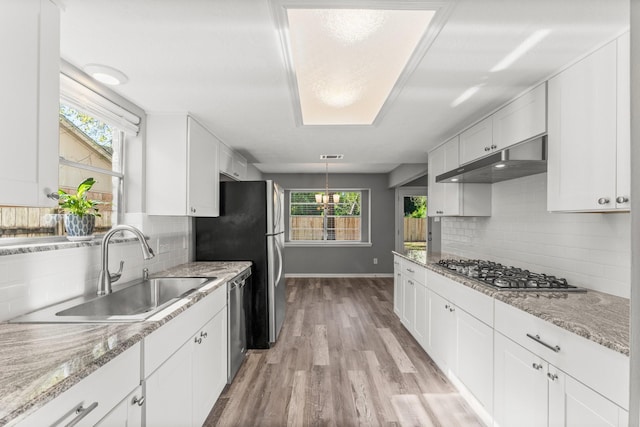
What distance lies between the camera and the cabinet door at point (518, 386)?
1.52m

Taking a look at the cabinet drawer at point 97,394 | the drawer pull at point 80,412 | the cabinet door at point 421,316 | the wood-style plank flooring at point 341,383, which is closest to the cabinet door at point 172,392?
the cabinet drawer at point 97,394

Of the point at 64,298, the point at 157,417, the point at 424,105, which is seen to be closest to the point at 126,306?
the point at 64,298

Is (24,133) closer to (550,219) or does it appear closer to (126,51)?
(126,51)

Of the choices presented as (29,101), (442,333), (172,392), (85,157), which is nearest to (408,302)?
(442,333)

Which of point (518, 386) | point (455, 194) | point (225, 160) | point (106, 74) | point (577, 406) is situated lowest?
point (518, 386)

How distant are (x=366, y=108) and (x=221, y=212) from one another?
5.69 ft

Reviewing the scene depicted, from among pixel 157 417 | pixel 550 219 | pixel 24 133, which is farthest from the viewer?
pixel 550 219

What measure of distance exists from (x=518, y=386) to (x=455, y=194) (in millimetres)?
1967

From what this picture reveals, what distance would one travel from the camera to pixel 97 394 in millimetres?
1039

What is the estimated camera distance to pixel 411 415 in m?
2.14

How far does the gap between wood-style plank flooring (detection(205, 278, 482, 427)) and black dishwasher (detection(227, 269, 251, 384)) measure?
0.40 feet

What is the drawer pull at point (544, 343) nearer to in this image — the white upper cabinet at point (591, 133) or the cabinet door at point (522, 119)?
the white upper cabinet at point (591, 133)

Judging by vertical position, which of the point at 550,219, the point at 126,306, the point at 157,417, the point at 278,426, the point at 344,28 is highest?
the point at 344,28

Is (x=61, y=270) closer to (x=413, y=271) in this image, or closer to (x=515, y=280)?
(x=515, y=280)
